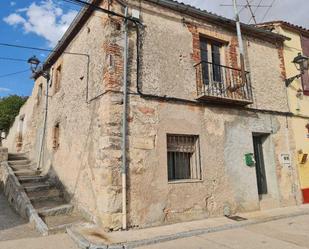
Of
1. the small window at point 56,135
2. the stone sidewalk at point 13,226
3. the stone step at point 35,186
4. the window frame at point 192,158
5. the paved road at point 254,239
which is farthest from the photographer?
the small window at point 56,135

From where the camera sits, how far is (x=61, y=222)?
6.38 metres

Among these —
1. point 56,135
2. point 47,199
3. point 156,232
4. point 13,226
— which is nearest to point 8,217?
point 13,226

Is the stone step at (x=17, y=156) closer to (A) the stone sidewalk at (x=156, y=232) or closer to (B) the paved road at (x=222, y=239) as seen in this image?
(B) the paved road at (x=222, y=239)

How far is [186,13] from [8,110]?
45.6ft

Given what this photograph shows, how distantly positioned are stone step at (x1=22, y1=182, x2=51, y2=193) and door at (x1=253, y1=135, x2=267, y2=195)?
6.60 metres

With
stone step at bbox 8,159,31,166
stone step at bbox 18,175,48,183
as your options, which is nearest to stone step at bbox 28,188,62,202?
stone step at bbox 18,175,48,183

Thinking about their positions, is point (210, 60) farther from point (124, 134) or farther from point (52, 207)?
point (52, 207)

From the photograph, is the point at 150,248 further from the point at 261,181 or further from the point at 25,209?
the point at 261,181

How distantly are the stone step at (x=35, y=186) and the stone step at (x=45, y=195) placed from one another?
0.37 feet

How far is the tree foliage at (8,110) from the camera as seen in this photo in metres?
16.9

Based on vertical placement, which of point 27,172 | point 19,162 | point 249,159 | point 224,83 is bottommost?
point 27,172

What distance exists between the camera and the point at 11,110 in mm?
17281

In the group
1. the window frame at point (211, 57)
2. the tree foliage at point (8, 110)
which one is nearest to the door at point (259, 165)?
the window frame at point (211, 57)

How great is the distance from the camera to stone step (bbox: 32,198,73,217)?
6787 millimetres
